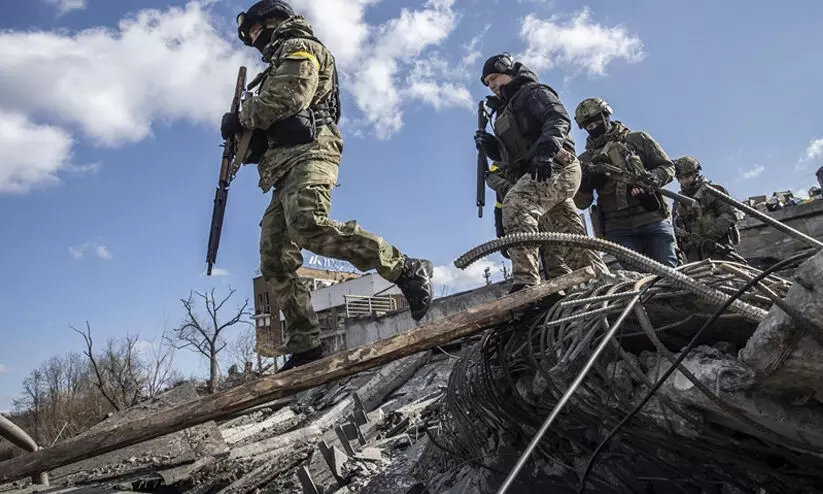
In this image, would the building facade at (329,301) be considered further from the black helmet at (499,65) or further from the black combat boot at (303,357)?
the black combat boot at (303,357)

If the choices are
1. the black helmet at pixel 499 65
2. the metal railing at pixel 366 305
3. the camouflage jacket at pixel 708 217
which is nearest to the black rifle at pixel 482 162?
the black helmet at pixel 499 65

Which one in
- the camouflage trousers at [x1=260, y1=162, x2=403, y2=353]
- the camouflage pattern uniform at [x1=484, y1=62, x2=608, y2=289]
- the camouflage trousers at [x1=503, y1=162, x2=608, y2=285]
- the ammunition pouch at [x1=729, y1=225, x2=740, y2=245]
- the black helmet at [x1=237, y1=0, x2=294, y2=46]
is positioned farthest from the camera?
the ammunition pouch at [x1=729, y1=225, x2=740, y2=245]

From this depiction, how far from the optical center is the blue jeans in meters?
3.96

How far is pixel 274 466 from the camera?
12.0ft

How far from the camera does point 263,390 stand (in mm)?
1664

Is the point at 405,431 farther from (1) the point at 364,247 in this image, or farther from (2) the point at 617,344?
(2) the point at 617,344

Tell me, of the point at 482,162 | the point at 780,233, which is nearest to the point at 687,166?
the point at 482,162

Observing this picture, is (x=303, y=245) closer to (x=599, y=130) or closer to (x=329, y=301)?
(x=599, y=130)

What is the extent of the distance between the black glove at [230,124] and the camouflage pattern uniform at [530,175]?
1.68m

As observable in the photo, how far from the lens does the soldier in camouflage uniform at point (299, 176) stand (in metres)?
2.57

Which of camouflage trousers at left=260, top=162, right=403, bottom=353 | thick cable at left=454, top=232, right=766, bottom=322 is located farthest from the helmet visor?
thick cable at left=454, top=232, right=766, bottom=322

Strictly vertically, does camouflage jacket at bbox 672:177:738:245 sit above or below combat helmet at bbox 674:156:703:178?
below

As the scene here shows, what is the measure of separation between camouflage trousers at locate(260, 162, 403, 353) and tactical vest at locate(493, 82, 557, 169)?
52.4 inches

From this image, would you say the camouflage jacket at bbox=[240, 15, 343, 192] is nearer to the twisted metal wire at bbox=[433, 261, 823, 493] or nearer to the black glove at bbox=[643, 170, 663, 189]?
the twisted metal wire at bbox=[433, 261, 823, 493]
